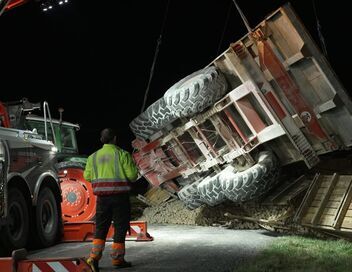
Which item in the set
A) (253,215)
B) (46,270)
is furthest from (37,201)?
(253,215)

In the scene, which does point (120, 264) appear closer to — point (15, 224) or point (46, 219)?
point (15, 224)

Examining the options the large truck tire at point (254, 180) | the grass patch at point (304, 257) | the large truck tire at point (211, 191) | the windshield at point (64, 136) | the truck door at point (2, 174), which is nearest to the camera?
the grass patch at point (304, 257)

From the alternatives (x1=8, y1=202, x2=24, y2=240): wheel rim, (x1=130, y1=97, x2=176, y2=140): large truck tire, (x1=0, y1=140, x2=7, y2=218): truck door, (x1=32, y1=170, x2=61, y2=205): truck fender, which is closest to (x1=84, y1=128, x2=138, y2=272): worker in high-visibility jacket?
(x1=0, y1=140, x2=7, y2=218): truck door

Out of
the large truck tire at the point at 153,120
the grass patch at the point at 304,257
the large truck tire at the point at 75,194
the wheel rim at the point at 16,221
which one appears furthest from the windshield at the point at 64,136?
the grass patch at the point at 304,257

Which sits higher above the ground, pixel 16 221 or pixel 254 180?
pixel 16 221

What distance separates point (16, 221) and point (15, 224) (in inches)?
1.6

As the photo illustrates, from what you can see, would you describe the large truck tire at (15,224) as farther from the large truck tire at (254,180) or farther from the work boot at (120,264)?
the large truck tire at (254,180)

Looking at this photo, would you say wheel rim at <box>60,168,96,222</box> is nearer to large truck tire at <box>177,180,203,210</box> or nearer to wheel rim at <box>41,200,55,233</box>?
wheel rim at <box>41,200,55,233</box>

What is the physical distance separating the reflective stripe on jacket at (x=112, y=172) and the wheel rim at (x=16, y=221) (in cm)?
150

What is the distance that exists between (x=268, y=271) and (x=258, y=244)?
2.07 m

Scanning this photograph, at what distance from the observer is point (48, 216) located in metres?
7.72

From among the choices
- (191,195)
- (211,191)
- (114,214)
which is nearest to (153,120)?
(191,195)

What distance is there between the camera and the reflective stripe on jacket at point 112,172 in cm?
560

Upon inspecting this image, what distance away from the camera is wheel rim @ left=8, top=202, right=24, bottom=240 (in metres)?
6.55
